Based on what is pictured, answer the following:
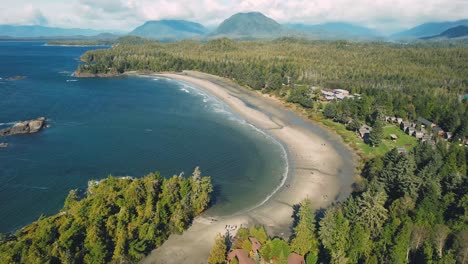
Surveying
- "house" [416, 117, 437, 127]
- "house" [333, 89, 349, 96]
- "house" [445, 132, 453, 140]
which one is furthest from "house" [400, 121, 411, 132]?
"house" [333, 89, 349, 96]

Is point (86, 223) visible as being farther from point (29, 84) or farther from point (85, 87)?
point (29, 84)

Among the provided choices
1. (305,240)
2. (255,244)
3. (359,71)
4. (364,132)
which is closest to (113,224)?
(255,244)

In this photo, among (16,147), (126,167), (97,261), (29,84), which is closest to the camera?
(97,261)

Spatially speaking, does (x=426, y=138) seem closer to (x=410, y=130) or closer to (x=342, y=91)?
(x=410, y=130)

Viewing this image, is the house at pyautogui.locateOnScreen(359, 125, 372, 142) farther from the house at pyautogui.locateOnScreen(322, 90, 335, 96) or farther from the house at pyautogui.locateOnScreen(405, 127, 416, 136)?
the house at pyautogui.locateOnScreen(322, 90, 335, 96)

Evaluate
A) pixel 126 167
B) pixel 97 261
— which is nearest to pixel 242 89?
pixel 126 167

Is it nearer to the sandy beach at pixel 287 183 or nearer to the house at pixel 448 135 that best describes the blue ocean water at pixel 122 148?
the sandy beach at pixel 287 183
